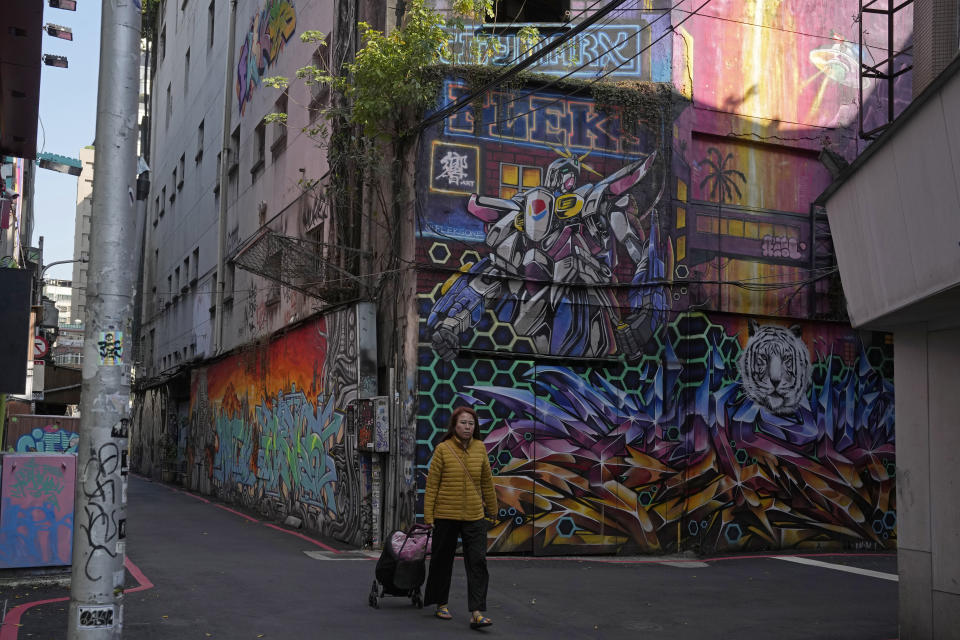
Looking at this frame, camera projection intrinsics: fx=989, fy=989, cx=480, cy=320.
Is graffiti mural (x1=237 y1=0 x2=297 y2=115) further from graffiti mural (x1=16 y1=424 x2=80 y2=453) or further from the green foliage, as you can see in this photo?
graffiti mural (x1=16 y1=424 x2=80 y2=453)

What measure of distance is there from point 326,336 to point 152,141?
92.1 ft

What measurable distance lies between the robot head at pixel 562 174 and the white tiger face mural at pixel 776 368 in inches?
134

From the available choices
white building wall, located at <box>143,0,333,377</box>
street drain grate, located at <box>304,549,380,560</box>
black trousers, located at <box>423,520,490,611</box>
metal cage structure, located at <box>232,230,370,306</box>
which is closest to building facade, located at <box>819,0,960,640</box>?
black trousers, located at <box>423,520,490,611</box>

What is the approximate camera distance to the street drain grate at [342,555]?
40.1ft

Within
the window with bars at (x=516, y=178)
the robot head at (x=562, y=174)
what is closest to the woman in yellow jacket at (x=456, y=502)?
the window with bars at (x=516, y=178)

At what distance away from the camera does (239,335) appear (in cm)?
2239

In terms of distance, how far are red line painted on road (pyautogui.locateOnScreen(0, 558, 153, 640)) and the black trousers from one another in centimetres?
279

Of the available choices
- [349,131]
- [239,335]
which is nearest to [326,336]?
[349,131]

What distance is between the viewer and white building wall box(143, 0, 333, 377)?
59.9 feet

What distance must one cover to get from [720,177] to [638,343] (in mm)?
2889

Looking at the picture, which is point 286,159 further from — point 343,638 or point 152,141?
point 152,141

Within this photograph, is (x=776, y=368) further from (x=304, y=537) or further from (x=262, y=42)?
(x=262, y=42)

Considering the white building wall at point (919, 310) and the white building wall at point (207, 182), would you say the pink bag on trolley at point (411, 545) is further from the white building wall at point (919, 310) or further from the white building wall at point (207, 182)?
the white building wall at point (207, 182)

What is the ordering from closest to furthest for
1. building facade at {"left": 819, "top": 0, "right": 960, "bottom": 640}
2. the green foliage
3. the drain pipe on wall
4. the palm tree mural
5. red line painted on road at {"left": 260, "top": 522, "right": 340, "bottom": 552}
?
building facade at {"left": 819, "top": 0, "right": 960, "bottom": 640} → the green foliage → red line painted on road at {"left": 260, "top": 522, "right": 340, "bottom": 552} → the palm tree mural → the drain pipe on wall
